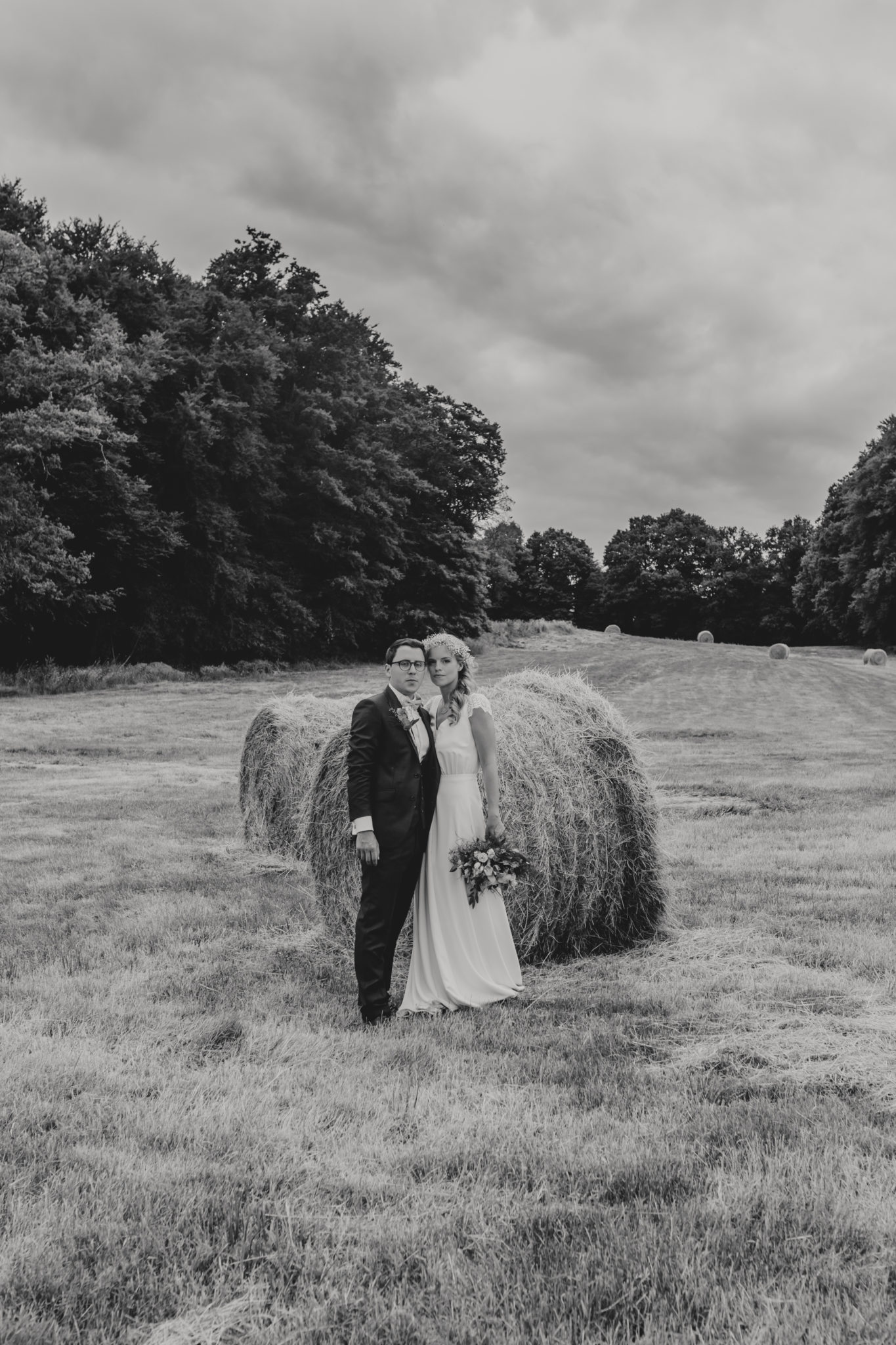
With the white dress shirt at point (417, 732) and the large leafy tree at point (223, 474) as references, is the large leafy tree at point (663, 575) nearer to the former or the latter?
the large leafy tree at point (223, 474)

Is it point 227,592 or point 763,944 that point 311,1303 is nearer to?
point 763,944

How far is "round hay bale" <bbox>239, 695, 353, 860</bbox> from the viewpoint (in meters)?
10.3

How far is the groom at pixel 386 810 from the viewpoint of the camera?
5688 mm

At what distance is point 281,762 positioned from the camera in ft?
34.7

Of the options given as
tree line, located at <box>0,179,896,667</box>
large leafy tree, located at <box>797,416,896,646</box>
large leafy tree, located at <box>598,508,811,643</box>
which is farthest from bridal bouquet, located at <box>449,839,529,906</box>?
large leafy tree, located at <box>598,508,811,643</box>

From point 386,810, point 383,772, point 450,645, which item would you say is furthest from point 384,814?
point 450,645

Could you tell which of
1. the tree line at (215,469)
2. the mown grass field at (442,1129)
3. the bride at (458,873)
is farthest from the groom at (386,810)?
the tree line at (215,469)

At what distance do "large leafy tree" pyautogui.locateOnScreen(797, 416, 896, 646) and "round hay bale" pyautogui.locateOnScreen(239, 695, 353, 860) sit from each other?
52221 millimetres

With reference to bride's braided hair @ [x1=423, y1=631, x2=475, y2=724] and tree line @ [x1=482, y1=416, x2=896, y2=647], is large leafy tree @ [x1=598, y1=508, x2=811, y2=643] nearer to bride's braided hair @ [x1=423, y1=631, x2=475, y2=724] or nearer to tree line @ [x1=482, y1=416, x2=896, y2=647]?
tree line @ [x1=482, y1=416, x2=896, y2=647]

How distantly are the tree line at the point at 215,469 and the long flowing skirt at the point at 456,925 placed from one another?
76.7 ft

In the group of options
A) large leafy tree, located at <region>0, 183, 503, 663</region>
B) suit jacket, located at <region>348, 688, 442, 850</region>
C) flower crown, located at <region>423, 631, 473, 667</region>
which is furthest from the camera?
large leafy tree, located at <region>0, 183, 503, 663</region>

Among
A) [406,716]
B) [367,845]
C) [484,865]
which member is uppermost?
[406,716]

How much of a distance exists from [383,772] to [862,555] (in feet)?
200

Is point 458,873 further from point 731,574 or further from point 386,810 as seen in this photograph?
point 731,574
